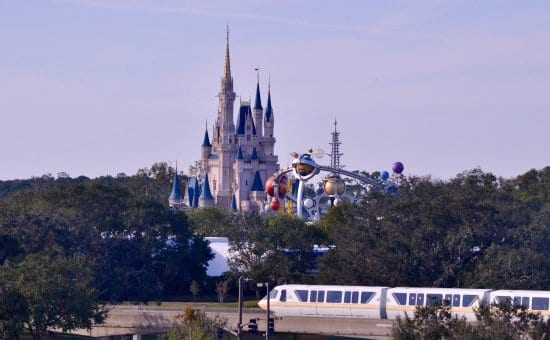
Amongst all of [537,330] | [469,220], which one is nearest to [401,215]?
[469,220]

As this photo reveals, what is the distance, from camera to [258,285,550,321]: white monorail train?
68.8m

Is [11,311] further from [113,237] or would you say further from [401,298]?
[113,237]

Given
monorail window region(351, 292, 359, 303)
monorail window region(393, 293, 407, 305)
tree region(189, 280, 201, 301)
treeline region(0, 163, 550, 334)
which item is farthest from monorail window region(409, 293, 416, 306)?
tree region(189, 280, 201, 301)

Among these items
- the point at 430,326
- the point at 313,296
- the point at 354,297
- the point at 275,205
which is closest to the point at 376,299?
the point at 354,297

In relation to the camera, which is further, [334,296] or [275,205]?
[275,205]

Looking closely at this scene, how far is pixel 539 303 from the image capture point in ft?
220

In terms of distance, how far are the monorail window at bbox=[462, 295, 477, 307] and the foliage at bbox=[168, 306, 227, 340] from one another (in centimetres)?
1303

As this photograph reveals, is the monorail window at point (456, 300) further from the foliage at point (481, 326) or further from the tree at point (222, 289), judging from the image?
the tree at point (222, 289)

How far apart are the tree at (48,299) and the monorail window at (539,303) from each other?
Answer: 21.9m

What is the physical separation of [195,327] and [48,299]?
10.4 m

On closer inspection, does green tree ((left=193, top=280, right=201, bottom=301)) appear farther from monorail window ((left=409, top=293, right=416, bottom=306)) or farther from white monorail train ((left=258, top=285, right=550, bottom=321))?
monorail window ((left=409, top=293, right=416, bottom=306))

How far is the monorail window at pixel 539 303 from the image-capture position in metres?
66.9


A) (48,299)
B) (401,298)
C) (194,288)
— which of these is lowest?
(48,299)

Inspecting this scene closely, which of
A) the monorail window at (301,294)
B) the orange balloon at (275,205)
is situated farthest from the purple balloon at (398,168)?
the monorail window at (301,294)
